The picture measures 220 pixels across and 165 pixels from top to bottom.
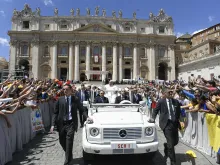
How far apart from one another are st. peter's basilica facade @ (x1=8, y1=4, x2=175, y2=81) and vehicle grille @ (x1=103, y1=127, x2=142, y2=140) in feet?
167

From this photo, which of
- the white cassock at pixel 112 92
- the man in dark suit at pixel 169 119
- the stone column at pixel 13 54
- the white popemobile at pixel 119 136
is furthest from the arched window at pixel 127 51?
the white popemobile at pixel 119 136

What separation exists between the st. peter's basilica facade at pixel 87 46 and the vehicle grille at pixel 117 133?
50988mm

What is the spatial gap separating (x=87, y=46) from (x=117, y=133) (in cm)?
5458

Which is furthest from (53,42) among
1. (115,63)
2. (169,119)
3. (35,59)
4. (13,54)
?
(169,119)

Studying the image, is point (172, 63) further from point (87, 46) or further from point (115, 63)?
point (87, 46)

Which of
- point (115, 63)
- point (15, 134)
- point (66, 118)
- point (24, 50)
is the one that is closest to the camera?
point (66, 118)

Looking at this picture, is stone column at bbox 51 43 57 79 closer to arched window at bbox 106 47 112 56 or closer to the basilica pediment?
the basilica pediment

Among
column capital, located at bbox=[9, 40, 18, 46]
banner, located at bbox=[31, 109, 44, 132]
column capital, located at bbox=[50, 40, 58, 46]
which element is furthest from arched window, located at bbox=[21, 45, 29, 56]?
banner, located at bbox=[31, 109, 44, 132]

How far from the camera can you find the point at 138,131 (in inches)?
212

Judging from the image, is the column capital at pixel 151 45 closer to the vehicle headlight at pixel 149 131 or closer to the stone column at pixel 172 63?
the stone column at pixel 172 63

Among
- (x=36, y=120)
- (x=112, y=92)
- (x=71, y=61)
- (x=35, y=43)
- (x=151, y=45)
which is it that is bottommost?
(x=36, y=120)

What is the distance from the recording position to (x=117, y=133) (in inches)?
210

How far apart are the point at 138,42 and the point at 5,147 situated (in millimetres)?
57422

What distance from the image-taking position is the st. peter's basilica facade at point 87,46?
57719 millimetres
